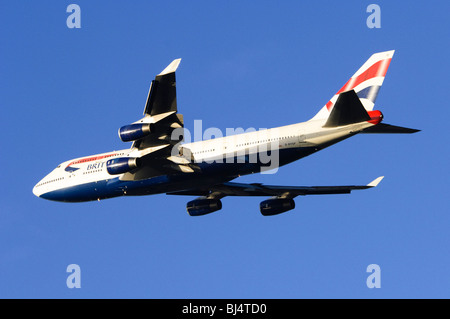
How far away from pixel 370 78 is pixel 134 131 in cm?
1512

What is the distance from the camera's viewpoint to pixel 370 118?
135 feet

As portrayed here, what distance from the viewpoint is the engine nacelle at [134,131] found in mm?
40375

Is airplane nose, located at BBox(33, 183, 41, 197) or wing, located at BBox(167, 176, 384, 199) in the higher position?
airplane nose, located at BBox(33, 183, 41, 197)

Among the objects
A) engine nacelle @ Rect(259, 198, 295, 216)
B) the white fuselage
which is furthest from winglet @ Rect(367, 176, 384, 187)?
the white fuselage

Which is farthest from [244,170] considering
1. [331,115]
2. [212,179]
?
[331,115]

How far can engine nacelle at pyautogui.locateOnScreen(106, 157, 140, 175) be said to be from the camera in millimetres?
43750

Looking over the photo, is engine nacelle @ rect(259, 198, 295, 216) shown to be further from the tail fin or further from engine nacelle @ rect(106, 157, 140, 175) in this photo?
engine nacelle @ rect(106, 157, 140, 175)

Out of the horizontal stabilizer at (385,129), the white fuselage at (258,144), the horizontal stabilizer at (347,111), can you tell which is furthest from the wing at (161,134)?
the horizontal stabilizer at (385,129)

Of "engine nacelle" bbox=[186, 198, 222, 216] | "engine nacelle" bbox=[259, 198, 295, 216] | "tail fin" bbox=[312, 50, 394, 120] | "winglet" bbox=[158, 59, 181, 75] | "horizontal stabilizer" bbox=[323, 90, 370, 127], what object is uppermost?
"tail fin" bbox=[312, 50, 394, 120]

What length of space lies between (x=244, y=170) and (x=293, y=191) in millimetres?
8214

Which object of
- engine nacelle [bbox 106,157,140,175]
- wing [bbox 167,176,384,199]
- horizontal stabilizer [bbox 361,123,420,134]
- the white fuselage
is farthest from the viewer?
wing [bbox 167,176,384,199]

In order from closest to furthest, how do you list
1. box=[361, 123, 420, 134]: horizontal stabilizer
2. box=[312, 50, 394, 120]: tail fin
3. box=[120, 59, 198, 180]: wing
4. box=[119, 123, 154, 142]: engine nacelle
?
box=[120, 59, 198, 180]: wing
box=[119, 123, 154, 142]: engine nacelle
box=[361, 123, 420, 134]: horizontal stabilizer
box=[312, 50, 394, 120]: tail fin

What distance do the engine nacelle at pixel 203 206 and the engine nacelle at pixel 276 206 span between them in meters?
3.14

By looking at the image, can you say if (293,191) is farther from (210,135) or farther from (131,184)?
(131,184)
